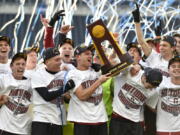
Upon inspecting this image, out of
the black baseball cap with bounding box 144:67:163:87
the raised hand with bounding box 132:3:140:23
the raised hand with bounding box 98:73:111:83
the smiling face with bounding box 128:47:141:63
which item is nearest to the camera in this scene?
the raised hand with bounding box 98:73:111:83

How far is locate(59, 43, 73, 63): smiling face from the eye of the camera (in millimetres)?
6012

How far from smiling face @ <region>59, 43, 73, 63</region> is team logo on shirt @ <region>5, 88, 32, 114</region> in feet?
2.31

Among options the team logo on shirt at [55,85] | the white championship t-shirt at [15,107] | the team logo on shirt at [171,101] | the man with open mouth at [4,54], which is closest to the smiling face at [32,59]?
the man with open mouth at [4,54]

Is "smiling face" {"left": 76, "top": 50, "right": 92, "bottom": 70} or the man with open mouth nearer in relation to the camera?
"smiling face" {"left": 76, "top": 50, "right": 92, "bottom": 70}

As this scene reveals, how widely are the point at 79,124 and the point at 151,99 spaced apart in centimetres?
77

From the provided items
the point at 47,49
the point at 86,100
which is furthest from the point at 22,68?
the point at 86,100

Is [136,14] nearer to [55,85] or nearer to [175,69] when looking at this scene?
[175,69]

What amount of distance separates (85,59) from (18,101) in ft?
2.42

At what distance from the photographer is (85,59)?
5453mm

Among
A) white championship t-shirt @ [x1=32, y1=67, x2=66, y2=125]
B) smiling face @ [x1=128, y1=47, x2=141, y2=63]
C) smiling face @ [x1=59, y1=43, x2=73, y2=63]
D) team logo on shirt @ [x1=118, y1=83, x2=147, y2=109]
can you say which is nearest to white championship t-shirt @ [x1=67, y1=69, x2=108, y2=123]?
white championship t-shirt @ [x1=32, y1=67, x2=66, y2=125]

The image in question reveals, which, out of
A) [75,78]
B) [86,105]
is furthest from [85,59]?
[86,105]

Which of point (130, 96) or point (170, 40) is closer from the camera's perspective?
point (130, 96)

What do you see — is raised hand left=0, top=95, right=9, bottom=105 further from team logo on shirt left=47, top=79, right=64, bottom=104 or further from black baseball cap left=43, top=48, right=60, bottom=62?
black baseball cap left=43, top=48, right=60, bottom=62

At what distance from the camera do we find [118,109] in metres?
5.53
